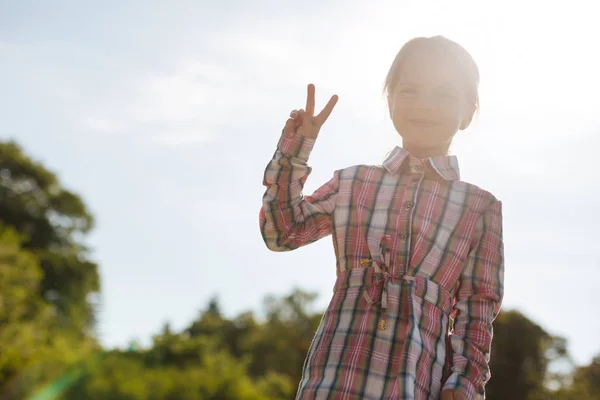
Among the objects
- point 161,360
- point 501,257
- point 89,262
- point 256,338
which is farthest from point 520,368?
point 501,257

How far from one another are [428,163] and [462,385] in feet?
2.86

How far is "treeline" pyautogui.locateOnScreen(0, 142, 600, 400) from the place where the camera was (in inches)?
547

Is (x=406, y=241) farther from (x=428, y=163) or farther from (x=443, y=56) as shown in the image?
(x=443, y=56)

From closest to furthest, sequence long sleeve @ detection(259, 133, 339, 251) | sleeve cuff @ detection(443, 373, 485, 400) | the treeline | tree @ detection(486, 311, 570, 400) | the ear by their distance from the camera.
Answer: sleeve cuff @ detection(443, 373, 485, 400)
long sleeve @ detection(259, 133, 339, 251)
the ear
the treeline
tree @ detection(486, 311, 570, 400)

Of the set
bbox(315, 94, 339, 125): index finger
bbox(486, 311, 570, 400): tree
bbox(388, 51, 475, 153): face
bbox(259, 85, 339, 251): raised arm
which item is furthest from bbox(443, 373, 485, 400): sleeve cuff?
bbox(486, 311, 570, 400): tree

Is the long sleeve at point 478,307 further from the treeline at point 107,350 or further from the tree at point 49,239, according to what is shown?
the tree at point 49,239

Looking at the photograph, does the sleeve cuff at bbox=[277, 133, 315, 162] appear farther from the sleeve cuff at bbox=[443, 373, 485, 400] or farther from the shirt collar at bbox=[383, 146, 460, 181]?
the sleeve cuff at bbox=[443, 373, 485, 400]

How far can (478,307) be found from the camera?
8.03 ft

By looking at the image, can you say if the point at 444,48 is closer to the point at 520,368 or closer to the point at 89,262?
the point at 520,368

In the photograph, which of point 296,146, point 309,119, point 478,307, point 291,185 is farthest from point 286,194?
point 478,307

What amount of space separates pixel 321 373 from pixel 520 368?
29.9 metres

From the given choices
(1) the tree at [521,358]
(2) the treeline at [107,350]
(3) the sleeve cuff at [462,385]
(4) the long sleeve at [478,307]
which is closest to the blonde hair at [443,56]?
(4) the long sleeve at [478,307]

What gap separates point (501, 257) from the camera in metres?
2.59

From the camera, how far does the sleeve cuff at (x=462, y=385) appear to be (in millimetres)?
2217
